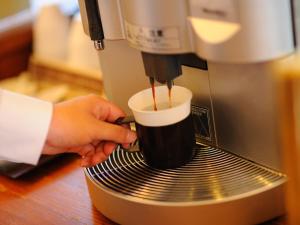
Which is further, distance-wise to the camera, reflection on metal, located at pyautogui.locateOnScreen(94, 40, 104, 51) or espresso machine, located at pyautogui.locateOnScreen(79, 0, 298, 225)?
reflection on metal, located at pyautogui.locateOnScreen(94, 40, 104, 51)

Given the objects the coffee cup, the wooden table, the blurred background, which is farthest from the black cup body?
the blurred background

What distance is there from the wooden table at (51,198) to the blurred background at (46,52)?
321 mm

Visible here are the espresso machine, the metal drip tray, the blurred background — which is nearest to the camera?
the espresso machine

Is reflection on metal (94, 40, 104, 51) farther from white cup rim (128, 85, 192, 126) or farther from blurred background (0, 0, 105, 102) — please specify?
blurred background (0, 0, 105, 102)

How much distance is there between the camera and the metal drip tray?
27.9 inches

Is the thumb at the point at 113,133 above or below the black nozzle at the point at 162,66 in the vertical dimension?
below

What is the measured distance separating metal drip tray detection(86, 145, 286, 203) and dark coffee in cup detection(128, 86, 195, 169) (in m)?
0.02

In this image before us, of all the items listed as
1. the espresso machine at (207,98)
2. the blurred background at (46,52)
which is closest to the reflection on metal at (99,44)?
the espresso machine at (207,98)

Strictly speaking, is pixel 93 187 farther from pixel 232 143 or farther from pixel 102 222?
pixel 232 143

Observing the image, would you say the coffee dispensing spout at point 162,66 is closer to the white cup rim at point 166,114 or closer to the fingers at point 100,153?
the white cup rim at point 166,114

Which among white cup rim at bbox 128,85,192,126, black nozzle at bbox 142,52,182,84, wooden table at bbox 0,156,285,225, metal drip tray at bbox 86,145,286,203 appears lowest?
wooden table at bbox 0,156,285,225

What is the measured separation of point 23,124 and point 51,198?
0.16 m

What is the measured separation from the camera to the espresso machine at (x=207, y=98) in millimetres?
585

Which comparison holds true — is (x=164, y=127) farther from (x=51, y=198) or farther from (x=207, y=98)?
(x=51, y=198)
